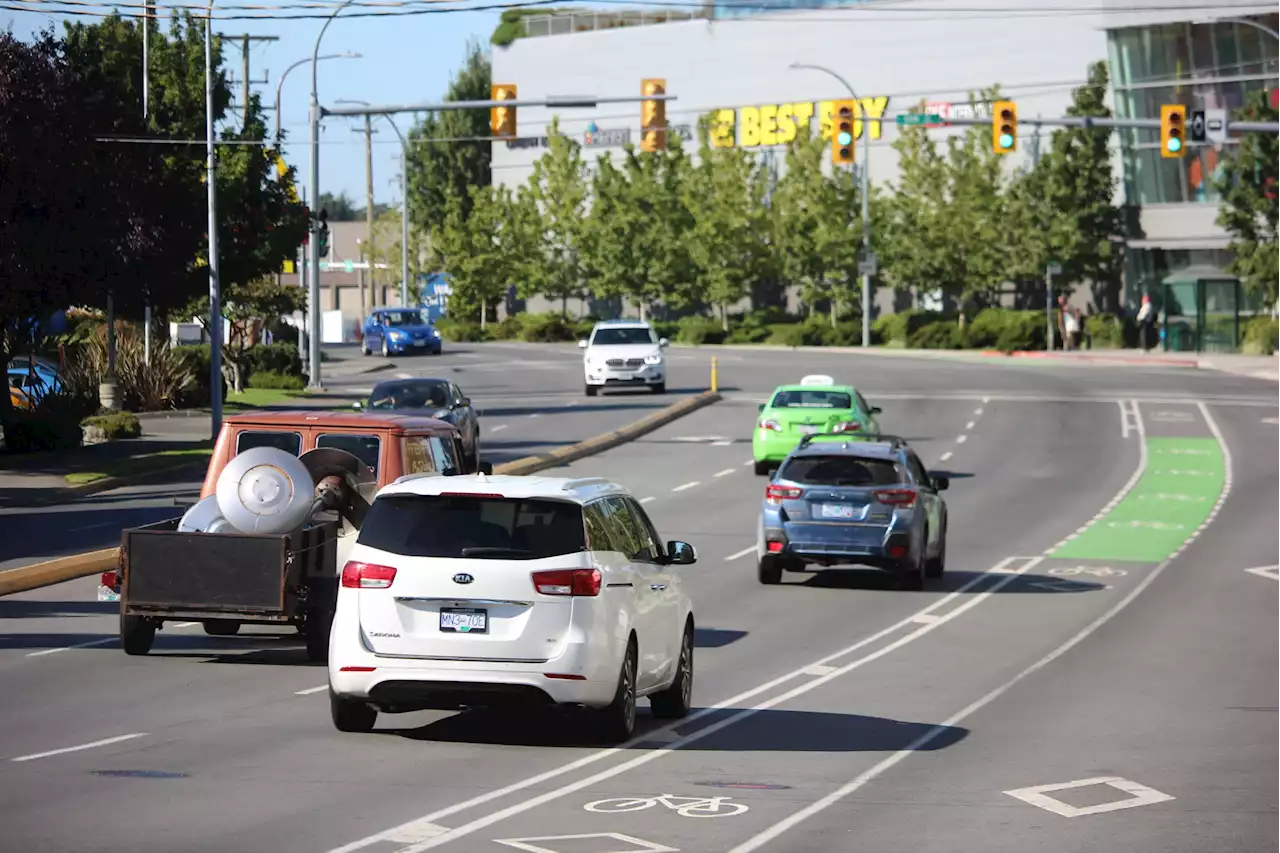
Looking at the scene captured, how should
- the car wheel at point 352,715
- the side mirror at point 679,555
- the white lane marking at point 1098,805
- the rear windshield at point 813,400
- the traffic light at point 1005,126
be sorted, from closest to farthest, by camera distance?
the white lane marking at point 1098,805, the car wheel at point 352,715, the side mirror at point 679,555, the rear windshield at point 813,400, the traffic light at point 1005,126

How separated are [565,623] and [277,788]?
6.88 feet

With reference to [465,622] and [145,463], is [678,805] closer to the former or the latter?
[465,622]

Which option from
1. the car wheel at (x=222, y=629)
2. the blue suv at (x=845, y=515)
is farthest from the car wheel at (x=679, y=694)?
the blue suv at (x=845, y=515)

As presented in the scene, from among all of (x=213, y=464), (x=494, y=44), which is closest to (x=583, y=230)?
(x=494, y=44)

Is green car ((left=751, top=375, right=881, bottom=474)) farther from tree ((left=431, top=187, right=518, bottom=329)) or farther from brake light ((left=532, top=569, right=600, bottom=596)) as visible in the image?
tree ((left=431, top=187, right=518, bottom=329))

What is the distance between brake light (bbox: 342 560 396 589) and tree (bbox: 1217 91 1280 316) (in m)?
63.7

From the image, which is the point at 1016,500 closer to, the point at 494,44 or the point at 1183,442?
the point at 1183,442

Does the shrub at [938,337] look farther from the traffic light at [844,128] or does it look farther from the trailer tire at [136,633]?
the trailer tire at [136,633]

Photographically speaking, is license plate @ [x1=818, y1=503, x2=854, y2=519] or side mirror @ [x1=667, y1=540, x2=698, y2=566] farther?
license plate @ [x1=818, y1=503, x2=854, y2=519]

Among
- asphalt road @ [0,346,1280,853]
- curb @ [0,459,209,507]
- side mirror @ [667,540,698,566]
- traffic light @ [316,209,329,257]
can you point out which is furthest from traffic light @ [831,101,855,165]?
side mirror @ [667,540,698,566]

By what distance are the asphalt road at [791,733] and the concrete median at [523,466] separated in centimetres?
31

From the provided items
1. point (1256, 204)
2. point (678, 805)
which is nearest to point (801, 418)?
point (678, 805)

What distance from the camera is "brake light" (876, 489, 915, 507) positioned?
24203 millimetres

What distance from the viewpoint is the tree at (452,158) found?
472ft
